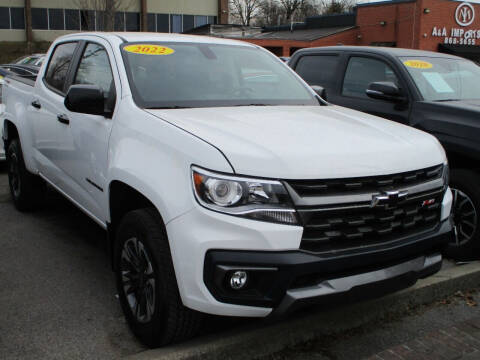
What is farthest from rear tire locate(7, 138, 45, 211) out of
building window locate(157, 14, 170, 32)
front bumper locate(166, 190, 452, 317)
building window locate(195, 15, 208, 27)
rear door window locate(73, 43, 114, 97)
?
building window locate(195, 15, 208, 27)

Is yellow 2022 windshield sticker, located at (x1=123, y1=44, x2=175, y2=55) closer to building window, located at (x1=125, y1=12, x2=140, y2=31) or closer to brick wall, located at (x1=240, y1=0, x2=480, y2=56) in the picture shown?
brick wall, located at (x1=240, y1=0, x2=480, y2=56)

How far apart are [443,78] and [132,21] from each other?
1709 inches

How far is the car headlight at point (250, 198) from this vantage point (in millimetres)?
2557

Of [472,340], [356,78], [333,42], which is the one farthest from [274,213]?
[333,42]

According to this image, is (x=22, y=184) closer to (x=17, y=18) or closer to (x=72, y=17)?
(x=72, y=17)

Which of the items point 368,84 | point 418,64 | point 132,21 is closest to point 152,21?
point 132,21

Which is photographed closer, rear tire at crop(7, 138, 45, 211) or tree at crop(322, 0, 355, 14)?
rear tire at crop(7, 138, 45, 211)

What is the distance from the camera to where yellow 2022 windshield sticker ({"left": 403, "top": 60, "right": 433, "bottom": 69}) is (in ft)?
17.9

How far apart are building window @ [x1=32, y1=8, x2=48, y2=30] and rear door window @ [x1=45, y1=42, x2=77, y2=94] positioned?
42.7m

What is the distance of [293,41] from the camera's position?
117 feet

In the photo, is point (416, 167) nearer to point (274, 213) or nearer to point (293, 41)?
point (274, 213)

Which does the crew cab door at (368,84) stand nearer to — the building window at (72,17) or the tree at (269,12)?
the building window at (72,17)

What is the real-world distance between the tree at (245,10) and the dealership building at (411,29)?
35.3 m

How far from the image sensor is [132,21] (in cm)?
4562
